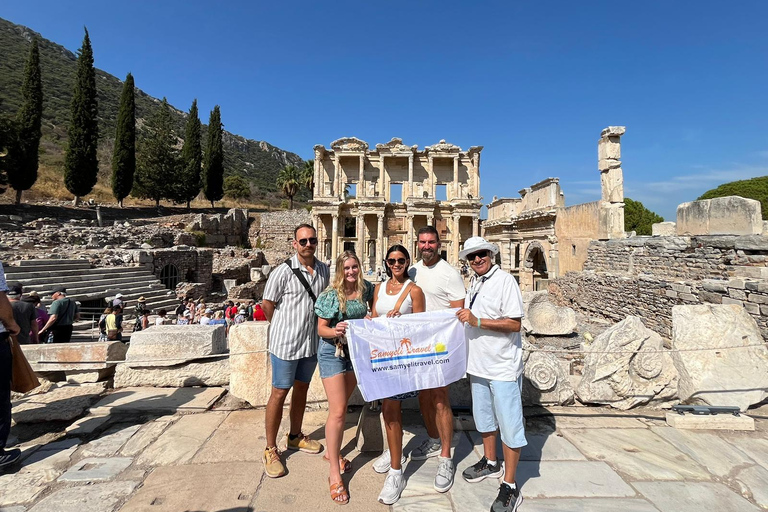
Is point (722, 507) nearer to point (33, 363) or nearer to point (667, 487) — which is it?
point (667, 487)

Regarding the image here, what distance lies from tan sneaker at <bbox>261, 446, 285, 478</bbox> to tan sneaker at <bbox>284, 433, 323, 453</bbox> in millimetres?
258

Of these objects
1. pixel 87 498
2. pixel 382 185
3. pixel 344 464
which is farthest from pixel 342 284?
pixel 382 185

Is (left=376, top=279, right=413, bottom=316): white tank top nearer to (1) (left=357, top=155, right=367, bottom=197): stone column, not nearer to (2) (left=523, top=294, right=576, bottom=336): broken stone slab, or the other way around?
(2) (left=523, top=294, right=576, bottom=336): broken stone slab

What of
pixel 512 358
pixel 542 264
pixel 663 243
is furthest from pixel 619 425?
pixel 542 264

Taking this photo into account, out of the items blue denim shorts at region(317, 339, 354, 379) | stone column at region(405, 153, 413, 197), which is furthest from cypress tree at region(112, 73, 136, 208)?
blue denim shorts at region(317, 339, 354, 379)

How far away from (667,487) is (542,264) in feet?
61.6

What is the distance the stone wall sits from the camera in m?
6.54

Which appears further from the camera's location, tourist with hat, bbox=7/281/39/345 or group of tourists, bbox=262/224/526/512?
tourist with hat, bbox=7/281/39/345

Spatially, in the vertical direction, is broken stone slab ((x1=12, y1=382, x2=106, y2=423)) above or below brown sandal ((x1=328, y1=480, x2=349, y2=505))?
above

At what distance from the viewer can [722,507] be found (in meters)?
2.26

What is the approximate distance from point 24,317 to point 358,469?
5.86 metres

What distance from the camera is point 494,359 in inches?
99.5

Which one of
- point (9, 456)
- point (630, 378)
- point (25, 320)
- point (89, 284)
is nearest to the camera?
point (9, 456)

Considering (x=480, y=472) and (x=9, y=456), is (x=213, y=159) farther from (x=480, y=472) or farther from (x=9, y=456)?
(x=480, y=472)
